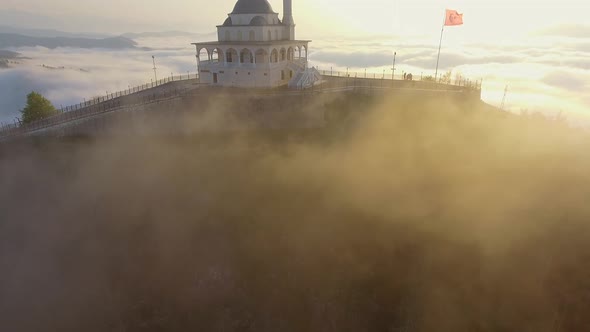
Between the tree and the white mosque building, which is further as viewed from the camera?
the tree

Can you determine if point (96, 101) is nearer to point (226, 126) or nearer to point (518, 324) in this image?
point (226, 126)

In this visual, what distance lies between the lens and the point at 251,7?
4562 centimetres

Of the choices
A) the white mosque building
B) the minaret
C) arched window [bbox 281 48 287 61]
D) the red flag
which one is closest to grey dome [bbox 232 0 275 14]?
the white mosque building

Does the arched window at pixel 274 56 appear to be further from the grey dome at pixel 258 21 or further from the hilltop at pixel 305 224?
the hilltop at pixel 305 224

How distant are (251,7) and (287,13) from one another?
19.8ft

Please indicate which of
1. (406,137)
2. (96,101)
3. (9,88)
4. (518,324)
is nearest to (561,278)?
(518,324)

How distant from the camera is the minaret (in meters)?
49.0

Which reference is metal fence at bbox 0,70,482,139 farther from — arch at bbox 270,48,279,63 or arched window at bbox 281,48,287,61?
arched window at bbox 281,48,287,61

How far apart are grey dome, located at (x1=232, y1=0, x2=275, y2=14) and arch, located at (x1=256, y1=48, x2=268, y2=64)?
18.5 feet

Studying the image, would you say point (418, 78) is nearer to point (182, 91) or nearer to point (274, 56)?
point (274, 56)

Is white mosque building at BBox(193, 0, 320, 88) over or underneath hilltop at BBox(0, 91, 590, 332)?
over

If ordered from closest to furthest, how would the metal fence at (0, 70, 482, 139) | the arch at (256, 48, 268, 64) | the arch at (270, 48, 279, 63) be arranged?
the metal fence at (0, 70, 482, 139), the arch at (256, 48, 268, 64), the arch at (270, 48, 279, 63)

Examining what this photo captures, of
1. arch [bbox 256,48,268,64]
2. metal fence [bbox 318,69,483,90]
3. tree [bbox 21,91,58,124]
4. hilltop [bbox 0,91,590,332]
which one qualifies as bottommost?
hilltop [bbox 0,91,590,332]

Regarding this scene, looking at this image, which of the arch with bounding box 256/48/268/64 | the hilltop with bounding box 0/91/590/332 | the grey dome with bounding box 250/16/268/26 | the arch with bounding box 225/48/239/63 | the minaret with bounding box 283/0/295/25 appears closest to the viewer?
the hilltop with bounding box 0/91/590/332
